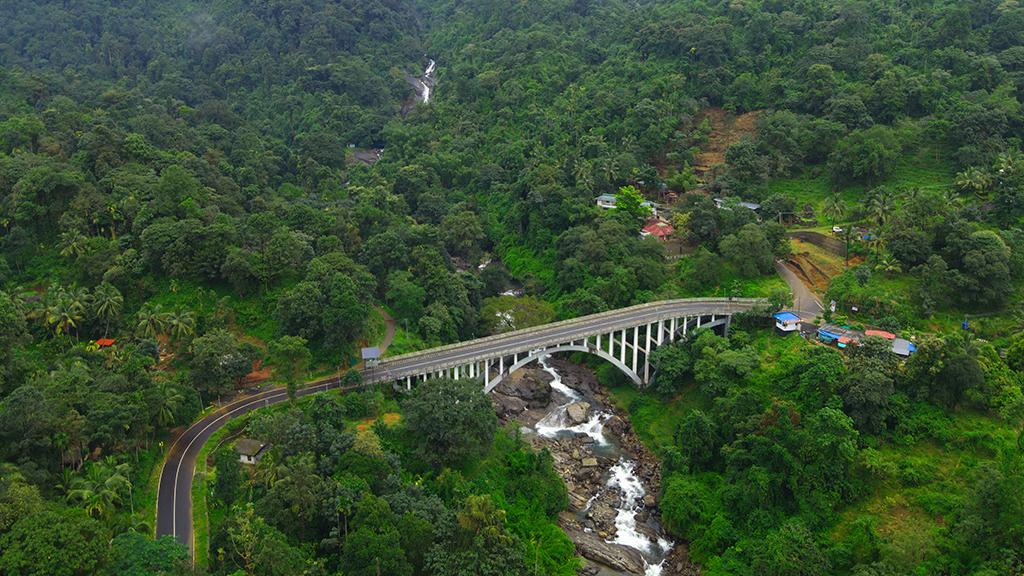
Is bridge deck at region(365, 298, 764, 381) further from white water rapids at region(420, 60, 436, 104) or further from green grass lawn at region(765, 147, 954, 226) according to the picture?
white water rapids at region(420, 60, 436, 104)

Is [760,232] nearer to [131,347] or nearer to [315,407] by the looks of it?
[315,407]

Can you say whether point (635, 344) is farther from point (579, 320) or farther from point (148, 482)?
point (148, 482)

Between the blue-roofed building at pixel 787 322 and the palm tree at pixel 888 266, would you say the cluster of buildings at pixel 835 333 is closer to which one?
the blue-roofed building at pixel 787 322

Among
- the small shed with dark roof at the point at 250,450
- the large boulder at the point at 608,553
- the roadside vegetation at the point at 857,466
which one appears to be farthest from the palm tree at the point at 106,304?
the roadside vegetation at the point at 857,466

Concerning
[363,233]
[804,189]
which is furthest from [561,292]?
[804,189]

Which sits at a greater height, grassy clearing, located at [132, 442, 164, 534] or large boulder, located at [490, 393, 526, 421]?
grassy clearing, located at [132, 442, 164, 534]

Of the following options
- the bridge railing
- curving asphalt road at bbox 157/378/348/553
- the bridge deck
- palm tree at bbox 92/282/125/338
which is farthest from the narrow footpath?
palm tree at bbox 92/282/125/338
